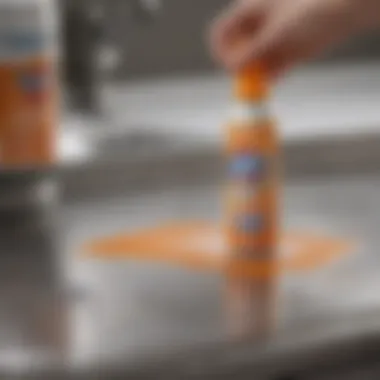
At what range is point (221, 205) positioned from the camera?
1420 millimetres

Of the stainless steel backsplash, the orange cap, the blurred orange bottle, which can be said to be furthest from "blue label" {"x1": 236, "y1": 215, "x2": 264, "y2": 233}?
the stainless steel backsplash

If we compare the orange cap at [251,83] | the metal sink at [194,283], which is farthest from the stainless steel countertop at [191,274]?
the orange cap at [251,83]

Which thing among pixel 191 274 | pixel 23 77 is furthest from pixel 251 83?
pixel 23 77

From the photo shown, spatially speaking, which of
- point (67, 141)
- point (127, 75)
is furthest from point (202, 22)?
point (67, 141)

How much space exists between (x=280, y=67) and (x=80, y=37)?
0.53 meters

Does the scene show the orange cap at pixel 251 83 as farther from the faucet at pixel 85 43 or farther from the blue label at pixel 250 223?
the faucet at pixel 85 43

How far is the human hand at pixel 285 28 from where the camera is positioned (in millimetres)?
1096

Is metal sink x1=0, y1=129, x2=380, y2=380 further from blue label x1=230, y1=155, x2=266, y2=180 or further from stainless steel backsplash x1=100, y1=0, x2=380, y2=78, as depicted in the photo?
stainless steel backsplash x1=100, y1=0, x2=380, y2=78

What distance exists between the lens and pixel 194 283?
1.12 m

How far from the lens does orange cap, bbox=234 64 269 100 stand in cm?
111

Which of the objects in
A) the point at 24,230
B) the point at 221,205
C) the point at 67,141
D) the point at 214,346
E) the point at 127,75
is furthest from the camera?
the point at 127,75

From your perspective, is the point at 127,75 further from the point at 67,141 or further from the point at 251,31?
the point at 251,31

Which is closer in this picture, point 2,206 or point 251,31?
point 251,31

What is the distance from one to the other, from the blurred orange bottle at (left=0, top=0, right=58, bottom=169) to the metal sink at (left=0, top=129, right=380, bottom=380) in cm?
9
